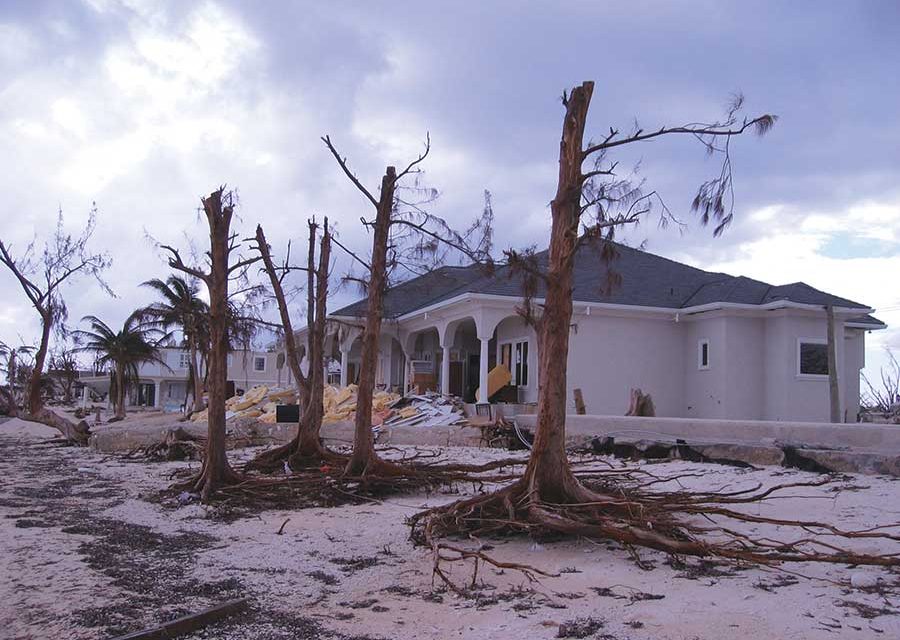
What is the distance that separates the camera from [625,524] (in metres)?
6.69

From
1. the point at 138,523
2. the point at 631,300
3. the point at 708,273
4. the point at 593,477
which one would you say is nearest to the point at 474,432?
the point at 631,300

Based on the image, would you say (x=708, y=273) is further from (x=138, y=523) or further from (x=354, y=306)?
(x=138, y=523)

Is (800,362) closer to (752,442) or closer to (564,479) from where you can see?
(752,442)

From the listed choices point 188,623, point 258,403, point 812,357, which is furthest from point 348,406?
point 188,623

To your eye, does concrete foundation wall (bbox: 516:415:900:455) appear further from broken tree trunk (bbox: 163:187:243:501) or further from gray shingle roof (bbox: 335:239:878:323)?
broken tree trunk (bbox: 163:187:243:501)

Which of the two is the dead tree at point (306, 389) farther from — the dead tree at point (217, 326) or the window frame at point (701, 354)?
the window frame at point (701, 354)

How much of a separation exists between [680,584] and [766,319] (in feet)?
52.1

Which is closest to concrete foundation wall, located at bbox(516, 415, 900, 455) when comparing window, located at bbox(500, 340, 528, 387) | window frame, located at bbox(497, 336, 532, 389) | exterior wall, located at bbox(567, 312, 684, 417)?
exterior wall, located at bbox(567, 312, 684, 417)

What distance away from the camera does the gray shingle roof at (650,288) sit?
20000mm

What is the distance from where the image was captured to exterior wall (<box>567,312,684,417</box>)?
2058cm

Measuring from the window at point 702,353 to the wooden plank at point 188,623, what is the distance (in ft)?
57.1

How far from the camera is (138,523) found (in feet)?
29.0

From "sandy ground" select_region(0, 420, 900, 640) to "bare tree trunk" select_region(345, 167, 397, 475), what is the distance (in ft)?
5.07

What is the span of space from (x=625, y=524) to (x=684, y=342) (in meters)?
15.7
